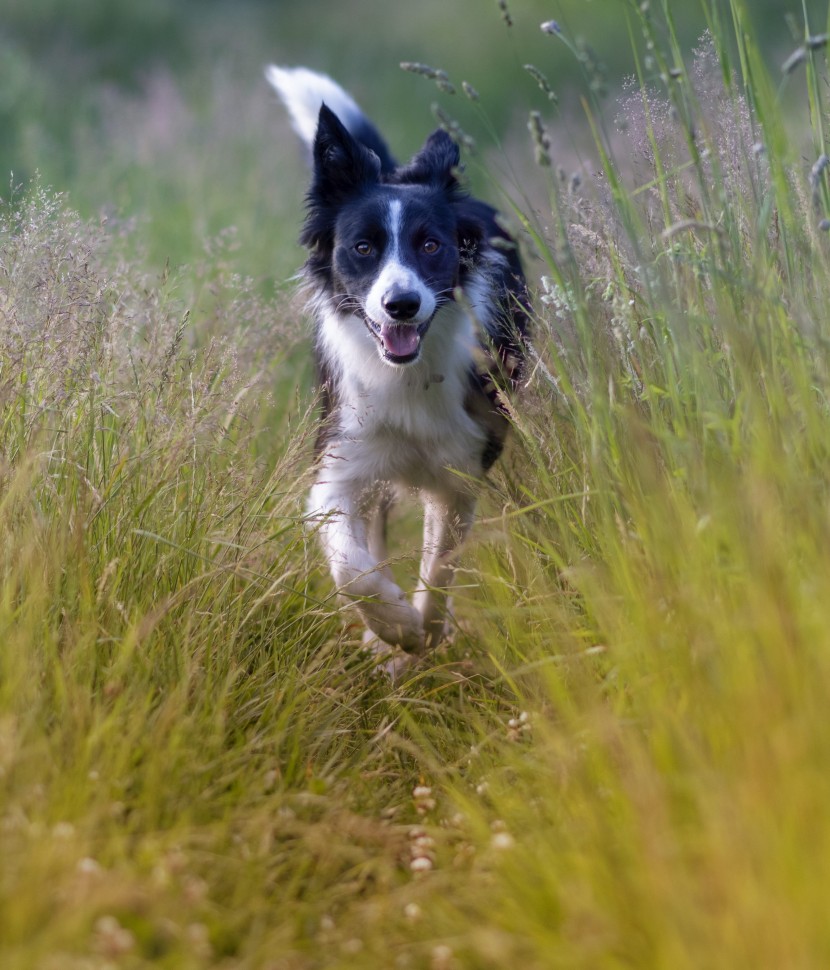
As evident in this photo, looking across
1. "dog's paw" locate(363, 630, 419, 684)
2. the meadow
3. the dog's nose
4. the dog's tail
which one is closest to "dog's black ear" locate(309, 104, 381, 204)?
the meadow

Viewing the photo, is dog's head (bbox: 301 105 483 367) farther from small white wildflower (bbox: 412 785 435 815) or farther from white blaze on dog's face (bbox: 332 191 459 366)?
small white wildflower (bbox: 412 785 435 815)

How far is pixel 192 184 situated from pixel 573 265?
18.2ft

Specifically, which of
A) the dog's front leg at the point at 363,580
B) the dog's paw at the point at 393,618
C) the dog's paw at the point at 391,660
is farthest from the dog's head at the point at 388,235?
the dog's paw at the point at 391,660

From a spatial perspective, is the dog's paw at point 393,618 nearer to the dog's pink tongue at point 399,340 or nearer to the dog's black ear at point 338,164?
the dog's pink tongue at point 399,340

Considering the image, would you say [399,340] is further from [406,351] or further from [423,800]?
[423,800]

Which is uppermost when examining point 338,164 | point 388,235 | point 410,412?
point 338,164

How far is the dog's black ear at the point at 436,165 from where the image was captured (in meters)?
4.32

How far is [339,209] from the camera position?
427 centimetres

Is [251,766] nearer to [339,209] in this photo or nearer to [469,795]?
[469,795]

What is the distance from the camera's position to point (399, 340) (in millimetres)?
3801

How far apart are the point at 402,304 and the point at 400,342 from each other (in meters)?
0.17


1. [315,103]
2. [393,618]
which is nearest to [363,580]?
[393,618]

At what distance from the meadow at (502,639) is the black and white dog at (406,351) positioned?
0.74 feet

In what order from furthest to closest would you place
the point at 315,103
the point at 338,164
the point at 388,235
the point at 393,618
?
the point at 315,103 < the point at 338,164 < the point at 388,235 < the point at 393,618
